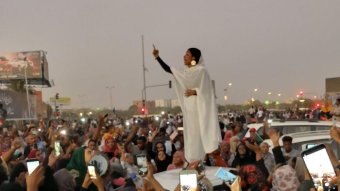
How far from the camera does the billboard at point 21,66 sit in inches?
2671

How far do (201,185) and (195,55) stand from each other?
1455 mm

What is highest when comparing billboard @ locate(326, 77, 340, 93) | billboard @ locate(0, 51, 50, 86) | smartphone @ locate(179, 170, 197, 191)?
billboard @ locate(0, 51, 50, 86)

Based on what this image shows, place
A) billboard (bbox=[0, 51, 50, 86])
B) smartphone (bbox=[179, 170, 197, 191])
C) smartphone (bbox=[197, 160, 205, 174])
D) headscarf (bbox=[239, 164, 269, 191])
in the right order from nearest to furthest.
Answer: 1. smartphone (bbox=[179, 170, 197, 191])
2. smartphone (bbox=[197, 160, 205, 174])
3. headscarf (bbox=[239, 164, 269, 191])
4. billboard (bbox=[0, 51, 50, 86])

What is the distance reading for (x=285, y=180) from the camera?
5.82m

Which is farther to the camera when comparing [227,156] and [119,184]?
[227,156]

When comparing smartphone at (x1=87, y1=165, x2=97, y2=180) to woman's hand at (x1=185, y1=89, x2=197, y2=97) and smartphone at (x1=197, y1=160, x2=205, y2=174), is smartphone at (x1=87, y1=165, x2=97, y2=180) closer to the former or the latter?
smartphone at (x1=197, y1=160, x2=205, y2=174)

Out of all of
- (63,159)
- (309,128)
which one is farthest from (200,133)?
(309,128)

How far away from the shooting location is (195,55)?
5.44m

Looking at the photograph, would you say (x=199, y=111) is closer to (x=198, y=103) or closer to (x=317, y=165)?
(x=198, y=103)

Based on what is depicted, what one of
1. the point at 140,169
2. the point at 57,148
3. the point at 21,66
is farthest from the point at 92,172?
the point at 21,66

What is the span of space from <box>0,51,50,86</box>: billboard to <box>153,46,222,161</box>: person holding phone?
64.5 metres

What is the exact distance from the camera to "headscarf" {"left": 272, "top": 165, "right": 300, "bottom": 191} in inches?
228

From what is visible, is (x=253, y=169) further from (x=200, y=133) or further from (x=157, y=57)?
(x=157, y=57)

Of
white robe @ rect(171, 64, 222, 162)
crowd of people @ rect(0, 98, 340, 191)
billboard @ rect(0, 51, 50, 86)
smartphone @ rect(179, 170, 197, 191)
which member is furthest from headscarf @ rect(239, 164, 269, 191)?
billboard @ rect(0, 51, 50, 86)
